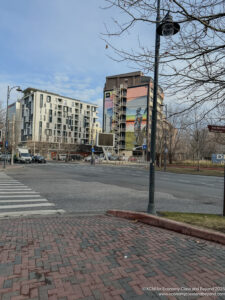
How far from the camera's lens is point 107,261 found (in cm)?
350

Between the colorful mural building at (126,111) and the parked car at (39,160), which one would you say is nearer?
the parked car at (39,160)

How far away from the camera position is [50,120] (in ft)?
291

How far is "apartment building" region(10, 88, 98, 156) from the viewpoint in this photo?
84.0 m

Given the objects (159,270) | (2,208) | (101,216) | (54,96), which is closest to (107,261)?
(159,270)

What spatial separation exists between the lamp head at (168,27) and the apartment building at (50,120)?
236 feet

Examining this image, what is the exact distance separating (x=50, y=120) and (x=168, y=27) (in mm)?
88452

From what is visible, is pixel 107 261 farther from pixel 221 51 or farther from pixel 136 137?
pixel 136 137

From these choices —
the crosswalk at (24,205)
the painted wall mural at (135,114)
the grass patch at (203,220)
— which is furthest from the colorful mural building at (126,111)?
the grass patch at (203,220)

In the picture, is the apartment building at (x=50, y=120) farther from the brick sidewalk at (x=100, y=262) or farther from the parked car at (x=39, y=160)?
the brick sidewalk at (x=100, y=262)

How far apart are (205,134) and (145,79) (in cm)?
3520

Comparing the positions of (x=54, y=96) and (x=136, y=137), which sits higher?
(x=54, y=96)

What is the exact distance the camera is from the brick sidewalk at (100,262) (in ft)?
9.01

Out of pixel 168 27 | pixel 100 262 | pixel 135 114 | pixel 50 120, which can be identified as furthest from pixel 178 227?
pixel 50 120

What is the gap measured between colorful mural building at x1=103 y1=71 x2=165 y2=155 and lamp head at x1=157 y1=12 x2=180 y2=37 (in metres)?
74.3
